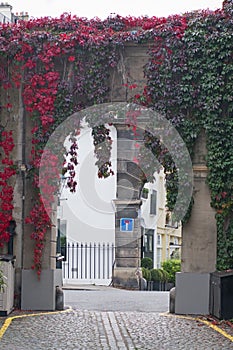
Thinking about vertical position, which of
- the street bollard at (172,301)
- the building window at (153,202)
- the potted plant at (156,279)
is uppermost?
the building window at (153,202)

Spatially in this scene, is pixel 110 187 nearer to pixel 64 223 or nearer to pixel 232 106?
pixel 64 223

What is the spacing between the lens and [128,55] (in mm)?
16328

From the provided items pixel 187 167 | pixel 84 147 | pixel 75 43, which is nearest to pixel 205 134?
pixel 187 167

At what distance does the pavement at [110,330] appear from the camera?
37.4 ft

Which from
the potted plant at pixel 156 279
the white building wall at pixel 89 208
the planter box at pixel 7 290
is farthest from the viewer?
the white building wall at pixel 89 208

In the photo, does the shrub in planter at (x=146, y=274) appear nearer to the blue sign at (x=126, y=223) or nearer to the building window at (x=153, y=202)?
the blue sign at (x=126, y=223)

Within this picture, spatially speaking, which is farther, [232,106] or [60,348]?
[232,106]

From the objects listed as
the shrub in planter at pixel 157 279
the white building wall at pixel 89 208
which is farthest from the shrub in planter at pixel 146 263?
the shrub in planter at pixel 157 279

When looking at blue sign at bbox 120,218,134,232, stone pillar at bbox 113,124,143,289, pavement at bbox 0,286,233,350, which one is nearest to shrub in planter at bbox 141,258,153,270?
stone pillar at bbox 113,124,143,289

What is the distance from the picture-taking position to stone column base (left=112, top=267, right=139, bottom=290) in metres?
27.8

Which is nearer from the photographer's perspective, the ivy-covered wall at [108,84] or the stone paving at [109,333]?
the stone paving at [109,333]

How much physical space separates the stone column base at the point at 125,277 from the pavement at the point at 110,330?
34.8 feet

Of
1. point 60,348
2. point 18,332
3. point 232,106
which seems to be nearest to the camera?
point 60,348

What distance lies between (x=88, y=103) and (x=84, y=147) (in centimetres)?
1817
